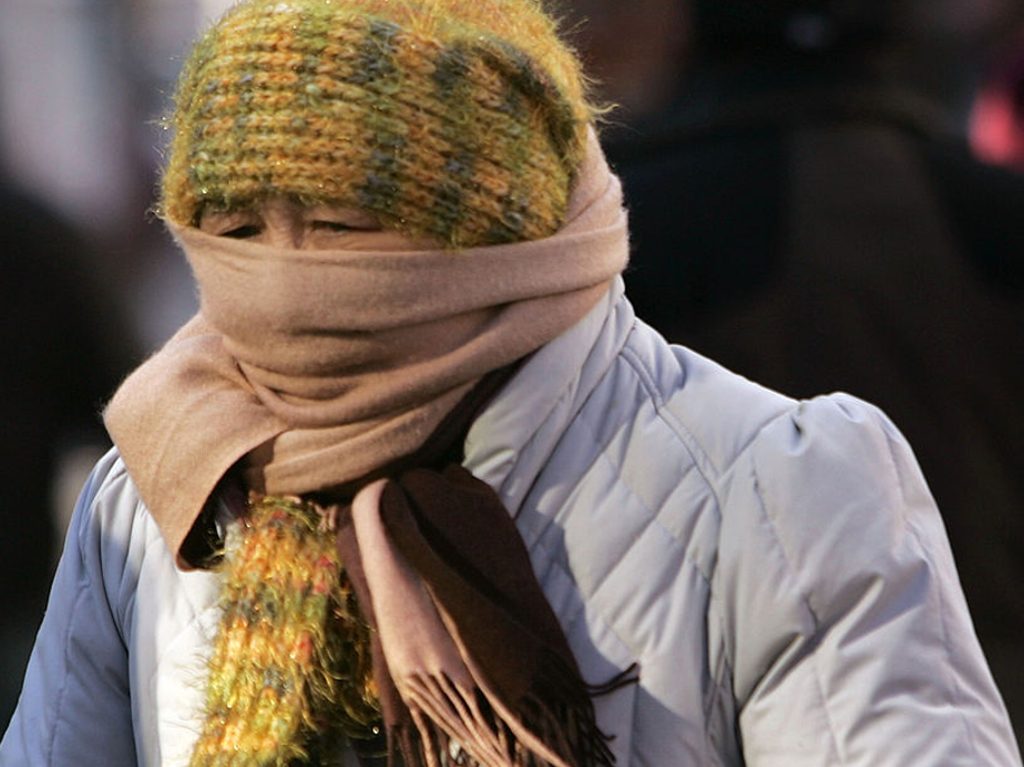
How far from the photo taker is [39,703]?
247cm

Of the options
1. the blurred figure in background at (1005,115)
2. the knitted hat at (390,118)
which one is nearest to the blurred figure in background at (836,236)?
the blurred figure in background at (1005,115)

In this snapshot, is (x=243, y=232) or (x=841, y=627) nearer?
(x=841, y=627)

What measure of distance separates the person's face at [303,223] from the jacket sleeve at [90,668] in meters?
0.46

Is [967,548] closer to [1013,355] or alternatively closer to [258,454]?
[1013,355]

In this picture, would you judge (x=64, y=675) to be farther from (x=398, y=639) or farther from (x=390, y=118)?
(x=390, y=118)

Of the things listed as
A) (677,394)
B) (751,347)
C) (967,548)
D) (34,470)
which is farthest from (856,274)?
(34,470)

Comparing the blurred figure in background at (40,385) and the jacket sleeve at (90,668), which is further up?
the jacket sleeve at (90,668)

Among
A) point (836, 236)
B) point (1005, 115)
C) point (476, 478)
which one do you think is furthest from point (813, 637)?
point (1005, 115)

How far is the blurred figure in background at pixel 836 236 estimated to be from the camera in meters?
3.40

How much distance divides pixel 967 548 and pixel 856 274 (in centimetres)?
68

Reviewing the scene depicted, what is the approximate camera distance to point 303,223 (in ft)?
7.23

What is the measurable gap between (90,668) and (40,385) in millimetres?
2132

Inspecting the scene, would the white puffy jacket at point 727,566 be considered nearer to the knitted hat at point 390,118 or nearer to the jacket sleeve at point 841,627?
the jacket sleeve at point 841,627

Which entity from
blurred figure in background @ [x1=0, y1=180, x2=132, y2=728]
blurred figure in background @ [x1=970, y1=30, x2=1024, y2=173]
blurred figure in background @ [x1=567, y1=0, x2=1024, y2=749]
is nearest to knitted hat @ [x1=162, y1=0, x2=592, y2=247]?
blurred figure in background @ [x1=567, y1=0, x2=1024, y2=749]
